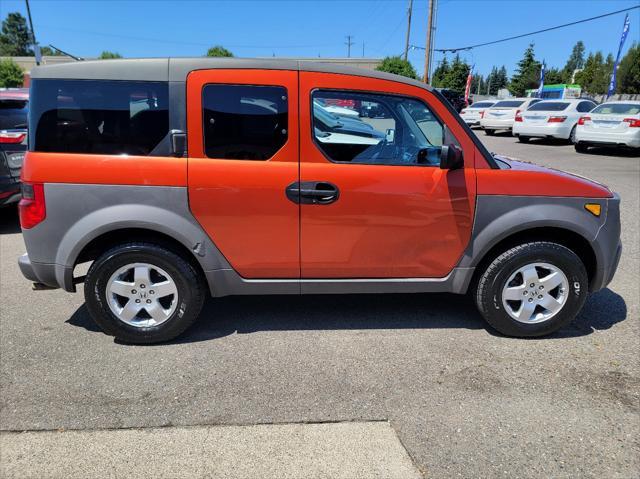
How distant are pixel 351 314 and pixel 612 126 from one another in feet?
43.8

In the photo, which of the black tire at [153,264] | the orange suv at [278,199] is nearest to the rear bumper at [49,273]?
the orange suv at [278,199]

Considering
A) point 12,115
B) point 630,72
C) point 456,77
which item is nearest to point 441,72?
point 456,77

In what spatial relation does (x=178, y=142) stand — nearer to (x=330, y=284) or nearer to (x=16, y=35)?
(x=330, y=284)

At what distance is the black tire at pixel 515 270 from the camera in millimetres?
3414

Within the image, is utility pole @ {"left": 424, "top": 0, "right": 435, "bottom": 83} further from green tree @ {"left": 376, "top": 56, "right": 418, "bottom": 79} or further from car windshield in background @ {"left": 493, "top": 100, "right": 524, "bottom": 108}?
car windshield in background @ {"left": 493, "top": 100, "right": 524, "bottom": 108}

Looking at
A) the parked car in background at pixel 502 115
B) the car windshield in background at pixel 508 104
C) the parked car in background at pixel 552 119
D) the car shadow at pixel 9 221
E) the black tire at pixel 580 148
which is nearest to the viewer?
the car shadow at pixel 9 221

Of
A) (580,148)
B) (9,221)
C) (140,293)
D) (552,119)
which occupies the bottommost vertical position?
(9,221)

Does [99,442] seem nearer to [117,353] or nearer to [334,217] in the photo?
[117,353]

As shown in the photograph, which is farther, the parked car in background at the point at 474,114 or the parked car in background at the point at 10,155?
the parked car in background at the point at 474,114

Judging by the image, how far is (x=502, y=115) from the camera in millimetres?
20281

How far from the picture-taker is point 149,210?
316 centimetres

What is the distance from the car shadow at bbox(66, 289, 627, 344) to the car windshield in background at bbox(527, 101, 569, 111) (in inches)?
578

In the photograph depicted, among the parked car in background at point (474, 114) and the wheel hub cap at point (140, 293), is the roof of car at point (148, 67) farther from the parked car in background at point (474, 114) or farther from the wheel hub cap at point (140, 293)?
the parked car in background at point (474, 114)

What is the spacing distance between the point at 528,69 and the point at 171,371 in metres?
76.8
